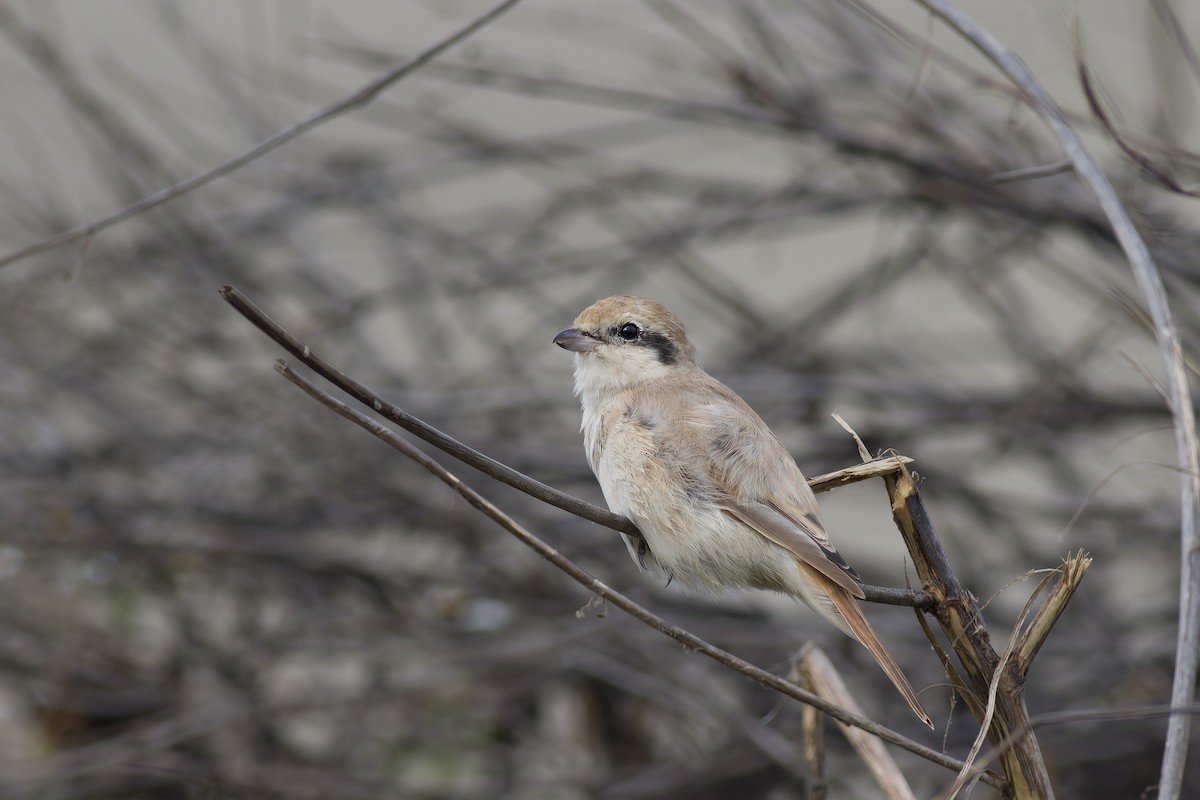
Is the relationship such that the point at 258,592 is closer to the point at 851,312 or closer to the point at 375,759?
the point at 375,759

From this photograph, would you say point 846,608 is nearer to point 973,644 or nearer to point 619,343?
point 973,644

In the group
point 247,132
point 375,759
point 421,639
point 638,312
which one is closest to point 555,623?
point 421,639

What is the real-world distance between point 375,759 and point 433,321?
1.78m

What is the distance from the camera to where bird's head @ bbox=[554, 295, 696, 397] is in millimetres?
2686

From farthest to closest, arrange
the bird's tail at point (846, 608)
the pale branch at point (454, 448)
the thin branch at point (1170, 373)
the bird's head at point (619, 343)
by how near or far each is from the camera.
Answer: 1. the bird's head at point (619, 343)
2. the bird's tail at point (846, 608)
3. the thin branch at point (1170, 373)
4. the pale branch at point (454, 448)

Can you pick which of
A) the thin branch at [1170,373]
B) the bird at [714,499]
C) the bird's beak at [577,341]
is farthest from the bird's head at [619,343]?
the thin branch at [1170,373]

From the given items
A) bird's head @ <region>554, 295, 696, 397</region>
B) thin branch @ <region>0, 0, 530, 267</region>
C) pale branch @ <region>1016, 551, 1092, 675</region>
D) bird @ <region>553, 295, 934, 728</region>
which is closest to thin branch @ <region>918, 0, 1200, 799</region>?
pale branch @ <region>1016, 551, 1092, 675</region>

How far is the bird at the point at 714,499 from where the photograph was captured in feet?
6.54

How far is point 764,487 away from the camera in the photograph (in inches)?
83.6

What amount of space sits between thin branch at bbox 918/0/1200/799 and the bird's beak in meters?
1.08

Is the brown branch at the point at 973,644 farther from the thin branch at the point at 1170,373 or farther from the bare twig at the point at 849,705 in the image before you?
the bare twig at the point at 849,705

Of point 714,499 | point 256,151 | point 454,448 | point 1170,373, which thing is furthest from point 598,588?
point 256,151

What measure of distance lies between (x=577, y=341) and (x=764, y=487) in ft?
2.44

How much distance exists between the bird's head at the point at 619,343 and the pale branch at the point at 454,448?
0.88m
